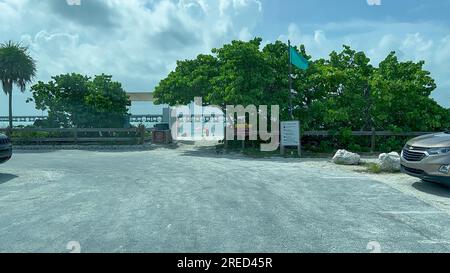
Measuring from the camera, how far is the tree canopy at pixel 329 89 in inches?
611

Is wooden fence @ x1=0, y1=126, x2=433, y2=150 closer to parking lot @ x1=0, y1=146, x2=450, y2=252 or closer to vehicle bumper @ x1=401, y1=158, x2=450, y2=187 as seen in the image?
parking lot @ x1=0, y1=146, x2=450, y2=252

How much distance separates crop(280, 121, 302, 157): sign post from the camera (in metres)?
14.4

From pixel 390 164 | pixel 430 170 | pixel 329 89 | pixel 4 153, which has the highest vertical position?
pixel 329 89

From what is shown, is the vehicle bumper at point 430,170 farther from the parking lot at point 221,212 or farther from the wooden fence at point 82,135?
the wooden fence at point 82,135

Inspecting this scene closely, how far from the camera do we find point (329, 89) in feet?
55.7

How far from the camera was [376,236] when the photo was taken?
4.52 m

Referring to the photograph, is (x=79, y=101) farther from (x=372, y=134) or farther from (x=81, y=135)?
(x=372, y=134)

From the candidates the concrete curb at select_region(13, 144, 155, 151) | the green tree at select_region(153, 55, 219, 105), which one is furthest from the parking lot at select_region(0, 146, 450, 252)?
the concrete curb at select_region(13, 144, 155, 151)

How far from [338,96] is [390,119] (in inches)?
106

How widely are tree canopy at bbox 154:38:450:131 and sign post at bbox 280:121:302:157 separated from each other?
3.98ft

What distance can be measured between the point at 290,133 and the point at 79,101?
566 inches

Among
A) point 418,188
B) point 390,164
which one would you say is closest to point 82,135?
point 390,164

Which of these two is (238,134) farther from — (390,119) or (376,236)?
(376,236)

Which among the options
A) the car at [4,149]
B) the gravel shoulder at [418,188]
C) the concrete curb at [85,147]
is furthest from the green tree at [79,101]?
the gravel shoulder at [418,188]
